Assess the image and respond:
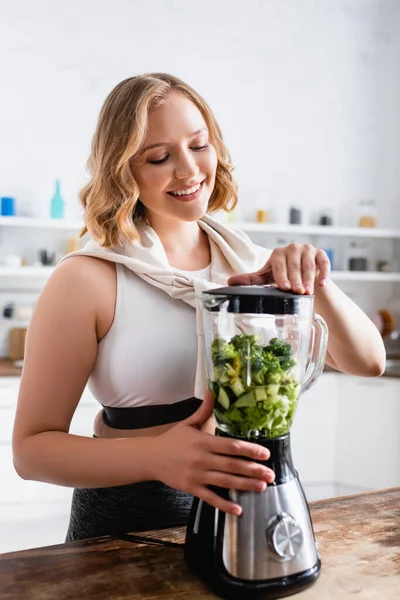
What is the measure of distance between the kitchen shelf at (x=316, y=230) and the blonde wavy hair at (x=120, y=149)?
247 cm

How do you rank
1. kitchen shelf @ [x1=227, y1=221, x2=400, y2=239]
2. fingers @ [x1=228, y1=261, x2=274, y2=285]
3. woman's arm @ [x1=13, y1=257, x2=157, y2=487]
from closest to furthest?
woman's arm @ [x1=13, y1=257, x2=157, y2=487], fingers @ [x1=228, y1=261, x2=274, y2=285], kitchen shelf @ [x1=227, y1=221, x2=400, y2=239]

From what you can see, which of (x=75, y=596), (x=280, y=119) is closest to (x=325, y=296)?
(x=75, y=596)

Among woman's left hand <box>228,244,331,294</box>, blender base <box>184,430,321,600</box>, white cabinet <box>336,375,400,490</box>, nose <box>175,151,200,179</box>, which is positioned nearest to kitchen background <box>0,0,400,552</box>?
white cabinet <box>336,375,400,490</box>

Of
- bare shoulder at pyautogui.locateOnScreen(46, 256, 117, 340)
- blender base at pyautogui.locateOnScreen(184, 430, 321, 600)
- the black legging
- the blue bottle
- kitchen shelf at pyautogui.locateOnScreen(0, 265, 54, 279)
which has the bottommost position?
the black legging

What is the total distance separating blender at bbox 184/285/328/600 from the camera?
2.70 ft

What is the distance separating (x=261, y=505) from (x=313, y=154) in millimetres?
3611

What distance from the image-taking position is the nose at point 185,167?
1.20m

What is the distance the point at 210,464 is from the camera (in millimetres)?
820

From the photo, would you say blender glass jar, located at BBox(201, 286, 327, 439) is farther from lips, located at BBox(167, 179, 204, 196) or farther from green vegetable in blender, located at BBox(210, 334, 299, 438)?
lips, located at BBox(167, 179, 204, 196)

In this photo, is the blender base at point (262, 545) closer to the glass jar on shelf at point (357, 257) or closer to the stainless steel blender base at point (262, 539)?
the stainless steel blender base at point (262, 539)

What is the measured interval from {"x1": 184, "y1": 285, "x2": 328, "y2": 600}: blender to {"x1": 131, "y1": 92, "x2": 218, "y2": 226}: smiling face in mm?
400

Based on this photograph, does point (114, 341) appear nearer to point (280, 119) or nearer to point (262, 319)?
point (262, 319)

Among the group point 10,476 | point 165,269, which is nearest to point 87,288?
point 165,269

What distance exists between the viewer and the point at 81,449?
982 millimetres
